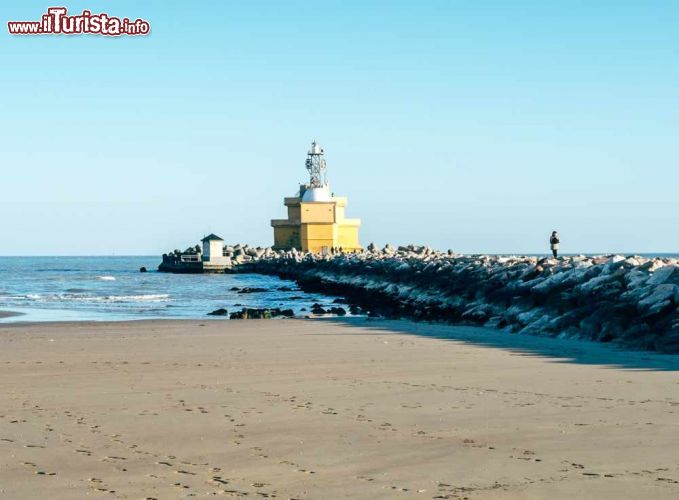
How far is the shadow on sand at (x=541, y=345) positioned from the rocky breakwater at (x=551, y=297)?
401 mm

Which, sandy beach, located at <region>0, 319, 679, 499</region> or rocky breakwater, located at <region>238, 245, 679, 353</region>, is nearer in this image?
sandy beach, located at <region>0, 319, 679, 499</region>

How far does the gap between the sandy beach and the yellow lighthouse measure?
157 ft

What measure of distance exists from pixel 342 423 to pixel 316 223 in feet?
177

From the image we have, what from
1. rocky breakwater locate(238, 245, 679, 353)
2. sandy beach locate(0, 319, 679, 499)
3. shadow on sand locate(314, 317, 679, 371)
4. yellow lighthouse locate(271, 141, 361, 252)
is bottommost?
sandy beach locate(0, 319, 679, 499)

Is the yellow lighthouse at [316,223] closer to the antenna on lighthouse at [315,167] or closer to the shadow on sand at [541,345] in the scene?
the antenna on lighthouse at [315,167]

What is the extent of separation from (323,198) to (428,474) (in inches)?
2140

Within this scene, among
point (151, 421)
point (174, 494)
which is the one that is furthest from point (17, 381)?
point (174, 494)

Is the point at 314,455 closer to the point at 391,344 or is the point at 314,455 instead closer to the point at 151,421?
the point at 151,421

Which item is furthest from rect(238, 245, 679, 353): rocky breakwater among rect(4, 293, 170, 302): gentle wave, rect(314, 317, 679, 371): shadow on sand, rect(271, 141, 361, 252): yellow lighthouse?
rect(271, 141, 361, 252): yellow lighthouse

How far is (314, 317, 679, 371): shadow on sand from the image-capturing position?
963cm

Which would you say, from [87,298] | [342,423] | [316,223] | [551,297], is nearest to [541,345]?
[551,297]

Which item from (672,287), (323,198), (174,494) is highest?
(323,198)

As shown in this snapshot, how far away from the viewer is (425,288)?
79.8 feet

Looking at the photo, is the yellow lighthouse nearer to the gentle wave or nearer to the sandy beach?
the gentle wave
